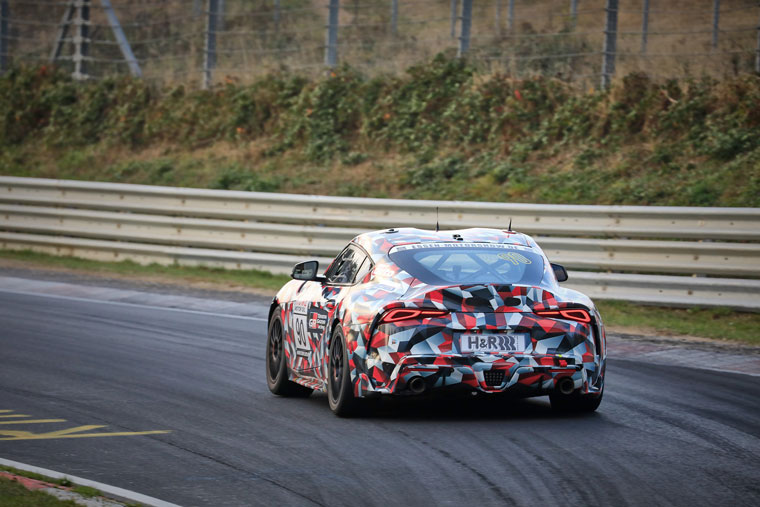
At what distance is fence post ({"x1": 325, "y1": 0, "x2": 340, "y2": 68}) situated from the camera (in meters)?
25.5

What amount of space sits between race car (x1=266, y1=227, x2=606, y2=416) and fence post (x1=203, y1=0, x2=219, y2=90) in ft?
60.6

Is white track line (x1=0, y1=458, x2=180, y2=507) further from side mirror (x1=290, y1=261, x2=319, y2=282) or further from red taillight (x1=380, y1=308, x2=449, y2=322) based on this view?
side mirror (x1=290, y1=261, x2=319, y2=282)

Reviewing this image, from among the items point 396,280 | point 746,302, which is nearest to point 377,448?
point 396,280

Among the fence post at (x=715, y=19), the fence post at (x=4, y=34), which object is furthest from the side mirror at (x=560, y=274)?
the fence post at (x=4, y=34)

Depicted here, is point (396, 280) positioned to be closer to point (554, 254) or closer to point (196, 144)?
point (554, 254)

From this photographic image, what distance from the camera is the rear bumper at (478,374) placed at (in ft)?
27.7

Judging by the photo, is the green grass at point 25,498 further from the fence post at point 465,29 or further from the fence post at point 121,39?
the fence post at point 121,39

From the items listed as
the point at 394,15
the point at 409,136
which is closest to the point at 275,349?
the point at 409,136

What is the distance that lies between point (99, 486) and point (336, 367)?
9.27 feet

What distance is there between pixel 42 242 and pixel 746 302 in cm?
1310

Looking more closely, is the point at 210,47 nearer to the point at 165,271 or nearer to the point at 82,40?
the point at 82,40

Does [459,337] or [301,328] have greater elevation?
[459,337]

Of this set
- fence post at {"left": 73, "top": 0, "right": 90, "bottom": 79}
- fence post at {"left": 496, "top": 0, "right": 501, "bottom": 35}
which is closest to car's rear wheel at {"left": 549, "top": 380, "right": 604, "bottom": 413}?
fence post at {"left": 496, "top": 0, "right": 501, "bottom": 35}

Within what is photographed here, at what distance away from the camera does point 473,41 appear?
89.1 ft
